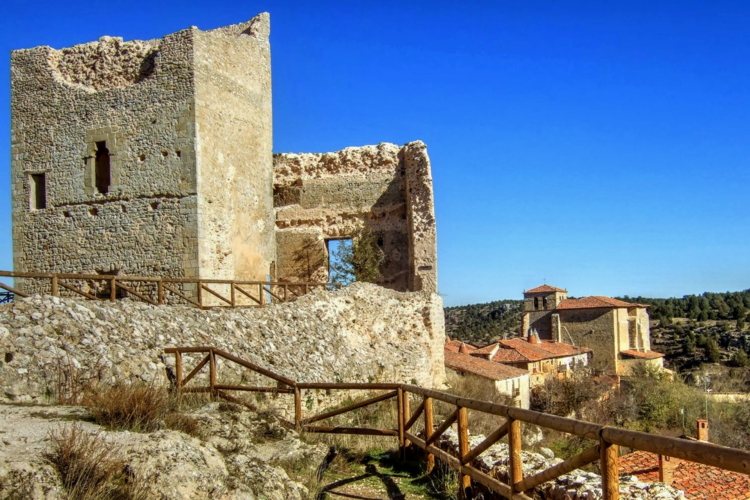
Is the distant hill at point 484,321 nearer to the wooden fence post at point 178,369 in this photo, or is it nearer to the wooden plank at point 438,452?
the wooden fence post at point 178,369

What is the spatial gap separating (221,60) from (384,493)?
13.2m

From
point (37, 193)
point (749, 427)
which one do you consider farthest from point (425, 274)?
point (749, 427)

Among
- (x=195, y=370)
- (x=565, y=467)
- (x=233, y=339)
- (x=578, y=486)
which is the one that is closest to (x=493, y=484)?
(x=578, y=486)

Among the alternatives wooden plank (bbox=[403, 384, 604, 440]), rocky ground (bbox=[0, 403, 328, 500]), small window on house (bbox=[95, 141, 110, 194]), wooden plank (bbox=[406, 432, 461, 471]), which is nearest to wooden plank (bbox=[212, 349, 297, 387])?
rocky ground (bbox=[0, 403, 328, 500])

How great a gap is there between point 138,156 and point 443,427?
12.4 m

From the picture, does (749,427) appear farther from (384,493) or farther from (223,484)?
(223,484)

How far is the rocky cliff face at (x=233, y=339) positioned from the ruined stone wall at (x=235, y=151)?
116 inches

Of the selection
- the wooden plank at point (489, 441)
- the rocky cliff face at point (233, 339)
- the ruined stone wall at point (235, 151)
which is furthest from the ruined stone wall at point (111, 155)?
the wooden plank at point (489, 441)

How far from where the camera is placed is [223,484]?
4.84m

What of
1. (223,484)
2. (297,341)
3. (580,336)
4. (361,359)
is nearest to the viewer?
(223,484)

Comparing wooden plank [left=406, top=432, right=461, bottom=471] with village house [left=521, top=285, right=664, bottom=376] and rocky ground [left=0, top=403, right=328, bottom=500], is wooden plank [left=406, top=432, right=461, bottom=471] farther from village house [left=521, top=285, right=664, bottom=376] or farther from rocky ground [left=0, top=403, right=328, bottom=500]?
village house [left=521, top=285, right=664, bottom=376]

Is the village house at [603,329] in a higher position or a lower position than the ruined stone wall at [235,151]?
lower

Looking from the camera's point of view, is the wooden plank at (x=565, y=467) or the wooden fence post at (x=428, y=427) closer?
the wooden plank at (x=565, y=467)

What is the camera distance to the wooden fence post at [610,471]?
12.5 ft
